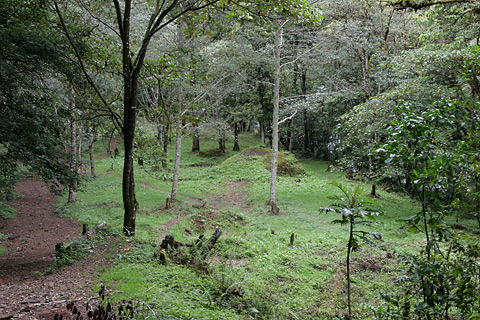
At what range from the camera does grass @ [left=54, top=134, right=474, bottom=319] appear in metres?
4.91

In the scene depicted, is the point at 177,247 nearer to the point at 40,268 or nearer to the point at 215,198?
the point at 40,268

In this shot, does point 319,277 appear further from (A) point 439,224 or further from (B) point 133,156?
(B) point 133,156

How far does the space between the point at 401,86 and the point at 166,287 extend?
10991 millimetres

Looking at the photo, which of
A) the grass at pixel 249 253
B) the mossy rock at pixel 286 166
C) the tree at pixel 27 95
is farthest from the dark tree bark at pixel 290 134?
the tree at pixel 27 95

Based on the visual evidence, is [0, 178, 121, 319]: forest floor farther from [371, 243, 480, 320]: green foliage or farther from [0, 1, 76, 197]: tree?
[371, 243, 480, 320]: green foliage

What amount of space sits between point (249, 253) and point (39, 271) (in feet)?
15.7

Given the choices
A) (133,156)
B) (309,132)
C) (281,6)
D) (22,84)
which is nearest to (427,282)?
(281,6)

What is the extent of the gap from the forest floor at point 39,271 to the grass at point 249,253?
47cm

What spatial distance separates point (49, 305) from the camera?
4.19 m

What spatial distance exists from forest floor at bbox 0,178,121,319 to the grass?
469mm

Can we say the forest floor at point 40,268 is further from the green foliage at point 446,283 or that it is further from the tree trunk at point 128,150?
the green foliage at point 446,283

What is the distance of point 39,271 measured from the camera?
18.9ft

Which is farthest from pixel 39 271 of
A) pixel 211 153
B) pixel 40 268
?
pixel 211 153

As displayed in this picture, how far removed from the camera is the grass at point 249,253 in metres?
4.91
